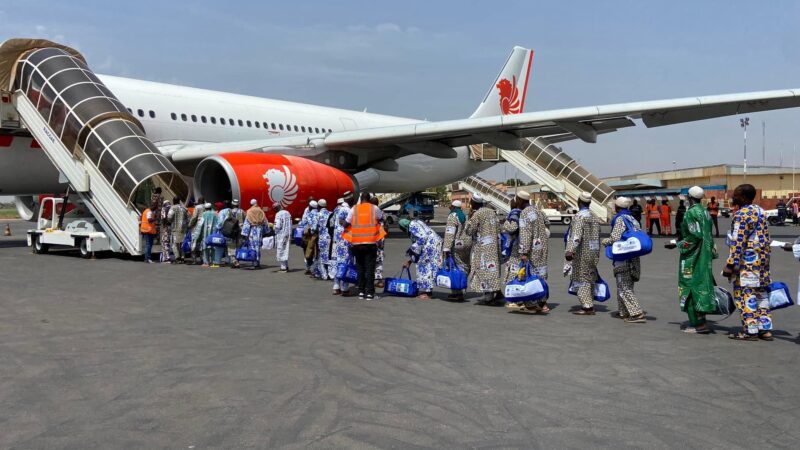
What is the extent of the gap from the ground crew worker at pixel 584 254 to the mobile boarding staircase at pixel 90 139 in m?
8.05

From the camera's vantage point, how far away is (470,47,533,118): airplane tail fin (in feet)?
80.1

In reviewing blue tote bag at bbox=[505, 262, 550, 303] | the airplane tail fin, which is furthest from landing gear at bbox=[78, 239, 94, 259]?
the airplane tail fin

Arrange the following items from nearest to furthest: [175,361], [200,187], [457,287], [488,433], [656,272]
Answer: [488,433] < [175,361] < [457,287] < [656,272] < [200,187]

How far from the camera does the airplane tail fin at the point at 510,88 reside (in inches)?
961

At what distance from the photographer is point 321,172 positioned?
1453cm

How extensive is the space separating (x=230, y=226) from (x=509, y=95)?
15.7 metres

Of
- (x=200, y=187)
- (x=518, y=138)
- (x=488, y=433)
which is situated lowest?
(x=488, y=433)

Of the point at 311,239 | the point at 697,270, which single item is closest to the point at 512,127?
the point at 311,239

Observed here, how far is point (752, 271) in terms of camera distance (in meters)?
5.94

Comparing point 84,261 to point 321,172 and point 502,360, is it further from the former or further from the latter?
point 502,360

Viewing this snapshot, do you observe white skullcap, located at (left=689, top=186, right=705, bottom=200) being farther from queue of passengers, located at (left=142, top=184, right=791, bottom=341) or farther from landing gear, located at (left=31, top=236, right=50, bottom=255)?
landing gear, located at (left=31, top=236, right=50, bottom=255)

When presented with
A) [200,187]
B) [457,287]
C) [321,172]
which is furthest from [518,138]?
[457,287]

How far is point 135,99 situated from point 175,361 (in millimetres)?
11917

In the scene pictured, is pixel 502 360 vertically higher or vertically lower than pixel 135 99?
lower
